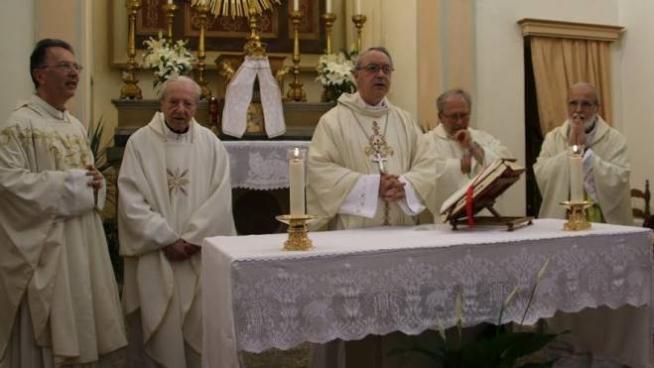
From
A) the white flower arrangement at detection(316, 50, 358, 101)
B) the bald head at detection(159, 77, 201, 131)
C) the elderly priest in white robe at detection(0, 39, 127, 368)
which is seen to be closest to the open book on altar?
the bald head at detection(159, 77, 201, 131)

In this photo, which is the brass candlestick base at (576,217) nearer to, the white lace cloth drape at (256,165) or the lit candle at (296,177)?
the lit candle at (296,177)

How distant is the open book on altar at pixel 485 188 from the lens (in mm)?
3416

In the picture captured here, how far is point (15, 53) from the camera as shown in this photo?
5406 millimetres

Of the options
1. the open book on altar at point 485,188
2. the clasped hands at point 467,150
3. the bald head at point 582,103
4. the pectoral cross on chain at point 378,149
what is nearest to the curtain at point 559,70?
the bald head at point 582,103

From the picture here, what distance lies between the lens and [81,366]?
12.9ft

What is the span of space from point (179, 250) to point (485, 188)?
1.81m

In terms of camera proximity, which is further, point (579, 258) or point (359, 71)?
point (359, 71)

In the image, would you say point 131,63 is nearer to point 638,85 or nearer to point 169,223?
point 169,223

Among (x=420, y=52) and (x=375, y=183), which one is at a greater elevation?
(x=420, y=52)

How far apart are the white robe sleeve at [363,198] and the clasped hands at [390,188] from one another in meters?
0.04

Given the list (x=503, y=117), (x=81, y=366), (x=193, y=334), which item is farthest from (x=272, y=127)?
(x=81, y=366)

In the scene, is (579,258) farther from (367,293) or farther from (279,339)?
(279,339)

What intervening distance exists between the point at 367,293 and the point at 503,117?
4.47 metres

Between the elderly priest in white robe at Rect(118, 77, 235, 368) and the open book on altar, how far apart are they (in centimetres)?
146
